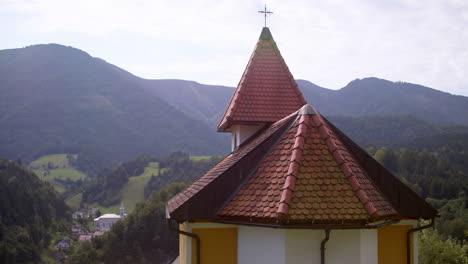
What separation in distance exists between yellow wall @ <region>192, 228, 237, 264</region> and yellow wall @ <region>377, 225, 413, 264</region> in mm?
3116

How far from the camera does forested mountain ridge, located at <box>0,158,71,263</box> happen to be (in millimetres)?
88312

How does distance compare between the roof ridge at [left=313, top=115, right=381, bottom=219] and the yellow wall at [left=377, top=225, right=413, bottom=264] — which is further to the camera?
the yellow wall at [left=377, top=225, right=413, bottom=264]

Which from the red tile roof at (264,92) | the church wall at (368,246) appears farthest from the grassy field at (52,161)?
the church wall at (368,246)

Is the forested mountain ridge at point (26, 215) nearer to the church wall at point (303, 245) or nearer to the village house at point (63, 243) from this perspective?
the village house at point (63, 243)

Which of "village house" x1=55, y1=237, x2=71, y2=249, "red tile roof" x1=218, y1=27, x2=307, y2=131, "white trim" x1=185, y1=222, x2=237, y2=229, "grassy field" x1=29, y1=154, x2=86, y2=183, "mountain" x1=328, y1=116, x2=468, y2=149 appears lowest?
"village house" x1=55, y1=237, x2=71, y2=249

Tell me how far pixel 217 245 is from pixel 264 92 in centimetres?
553

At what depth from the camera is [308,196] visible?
8.81 meters

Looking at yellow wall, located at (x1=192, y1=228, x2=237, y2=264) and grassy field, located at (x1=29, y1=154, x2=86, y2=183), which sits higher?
yellow wall, located at (x1=192, y1=228, x2=237, y2=264)

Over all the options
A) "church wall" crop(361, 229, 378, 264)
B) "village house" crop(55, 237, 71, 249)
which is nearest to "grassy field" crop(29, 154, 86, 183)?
"village house" crop(55, 237, 71, 249)

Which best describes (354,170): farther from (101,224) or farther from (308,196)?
(101,224)

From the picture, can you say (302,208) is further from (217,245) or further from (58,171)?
(58,171)

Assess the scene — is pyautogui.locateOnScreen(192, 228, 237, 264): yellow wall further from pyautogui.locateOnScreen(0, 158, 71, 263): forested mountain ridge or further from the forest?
pyautogui.locateOnScreen(0, 158, 71, 263): forested mountain ridge

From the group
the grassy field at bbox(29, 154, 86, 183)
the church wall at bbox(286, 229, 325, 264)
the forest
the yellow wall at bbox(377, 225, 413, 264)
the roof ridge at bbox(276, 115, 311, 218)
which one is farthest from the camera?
the grassy field at bbox(29, 154, 86, 183)

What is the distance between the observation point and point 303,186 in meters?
8.94
